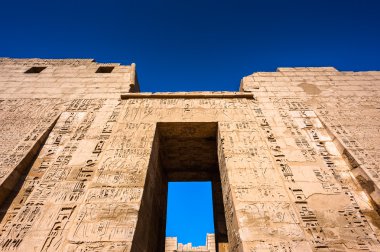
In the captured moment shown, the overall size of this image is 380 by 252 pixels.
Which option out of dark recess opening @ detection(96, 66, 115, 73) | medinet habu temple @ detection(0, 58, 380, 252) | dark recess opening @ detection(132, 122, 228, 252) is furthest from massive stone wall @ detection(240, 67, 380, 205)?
dark recess opening @ detection(96, 66, 115, 73)

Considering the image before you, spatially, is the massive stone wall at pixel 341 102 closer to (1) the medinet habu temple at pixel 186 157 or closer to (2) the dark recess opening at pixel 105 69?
(1) the medinet habu temple at pixel 186 157

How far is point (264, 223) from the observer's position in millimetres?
3586

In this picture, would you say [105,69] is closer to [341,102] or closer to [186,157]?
[186,157]

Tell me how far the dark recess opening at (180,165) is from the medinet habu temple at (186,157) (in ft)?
0.13

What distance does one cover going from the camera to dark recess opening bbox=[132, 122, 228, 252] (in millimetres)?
5477

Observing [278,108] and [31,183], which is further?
[278,108]

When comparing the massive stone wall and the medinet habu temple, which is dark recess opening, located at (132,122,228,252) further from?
the massive stone wall

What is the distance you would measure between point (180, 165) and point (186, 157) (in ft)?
1.44

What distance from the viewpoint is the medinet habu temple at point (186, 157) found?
11.6 ft

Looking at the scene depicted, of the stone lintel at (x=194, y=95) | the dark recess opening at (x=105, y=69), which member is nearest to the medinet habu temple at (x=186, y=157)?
the stone lintel at (x=194, y=95)

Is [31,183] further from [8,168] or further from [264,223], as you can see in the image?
[264,223]

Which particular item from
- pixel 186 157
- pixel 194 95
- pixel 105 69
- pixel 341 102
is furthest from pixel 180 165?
pixel 341 102

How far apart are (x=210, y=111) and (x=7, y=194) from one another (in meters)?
4.27

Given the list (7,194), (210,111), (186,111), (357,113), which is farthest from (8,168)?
(357,113)
